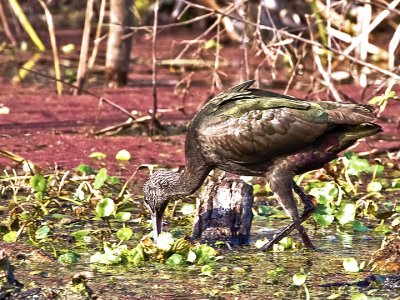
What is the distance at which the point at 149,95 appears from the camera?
11.3 metres

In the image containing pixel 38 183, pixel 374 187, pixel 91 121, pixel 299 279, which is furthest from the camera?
pixel 91 121

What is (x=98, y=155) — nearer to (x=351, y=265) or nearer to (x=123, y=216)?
(x=123, y=216)

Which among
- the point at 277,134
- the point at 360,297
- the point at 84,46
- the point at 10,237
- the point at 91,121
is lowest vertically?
the point at 360,297

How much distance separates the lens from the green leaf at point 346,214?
6593mm

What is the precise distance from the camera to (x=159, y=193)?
21.1ft

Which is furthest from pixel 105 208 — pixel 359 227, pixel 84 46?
pixel 84 46

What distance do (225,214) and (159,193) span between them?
44cm

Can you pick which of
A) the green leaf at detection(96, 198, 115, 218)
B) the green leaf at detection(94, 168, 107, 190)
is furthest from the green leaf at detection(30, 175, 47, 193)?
the green leaf at detection(96, 198, 115, 218)

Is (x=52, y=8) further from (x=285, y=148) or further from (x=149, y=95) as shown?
(x=285, y=148)

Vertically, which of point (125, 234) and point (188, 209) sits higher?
point (188, 209)

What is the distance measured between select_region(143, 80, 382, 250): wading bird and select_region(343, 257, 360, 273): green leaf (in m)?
0.63

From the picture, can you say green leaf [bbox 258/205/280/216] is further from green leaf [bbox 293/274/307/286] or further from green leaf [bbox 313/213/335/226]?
green leaf [bbox 293/274/307/286]

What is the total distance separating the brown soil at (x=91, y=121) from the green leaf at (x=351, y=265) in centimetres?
291

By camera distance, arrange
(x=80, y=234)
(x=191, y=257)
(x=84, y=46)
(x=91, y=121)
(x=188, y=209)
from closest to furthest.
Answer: (x=191, y=257) → (x=80, y=234) → (x=188, y=209) → (x=91, y=121) → (x=84, y=46)
